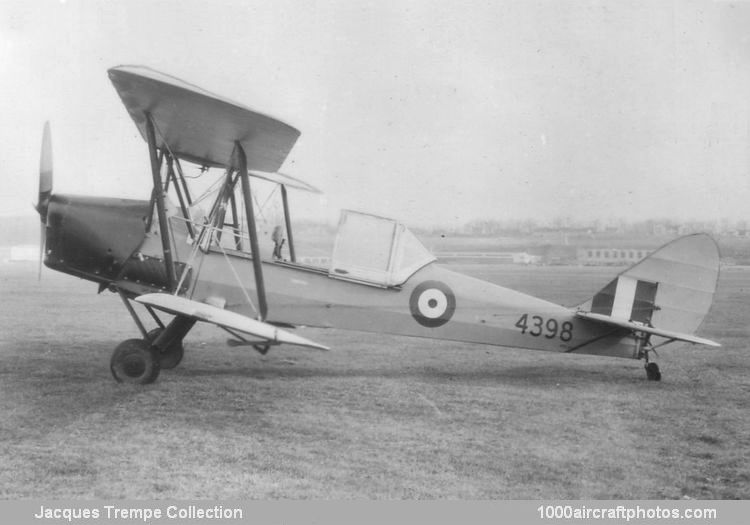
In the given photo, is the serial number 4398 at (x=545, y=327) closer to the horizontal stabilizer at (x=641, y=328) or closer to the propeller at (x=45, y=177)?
the horizontal stabilizer at (x=641, y=328)

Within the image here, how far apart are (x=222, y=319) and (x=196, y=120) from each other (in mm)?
1914

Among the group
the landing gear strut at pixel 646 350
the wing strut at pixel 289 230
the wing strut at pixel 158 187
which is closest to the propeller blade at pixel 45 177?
the wing strut at pixel 158 187

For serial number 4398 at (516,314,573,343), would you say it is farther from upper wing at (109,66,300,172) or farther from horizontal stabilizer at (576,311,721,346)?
upper wing at (109,66,300,172)

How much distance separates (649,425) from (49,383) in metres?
5.16

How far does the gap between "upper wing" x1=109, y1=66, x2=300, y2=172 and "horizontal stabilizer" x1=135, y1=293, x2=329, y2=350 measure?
1505 mm

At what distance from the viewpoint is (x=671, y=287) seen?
626cm

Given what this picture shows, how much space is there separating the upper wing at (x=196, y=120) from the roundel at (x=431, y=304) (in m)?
1.99

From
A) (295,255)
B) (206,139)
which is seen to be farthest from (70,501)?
(295,255)

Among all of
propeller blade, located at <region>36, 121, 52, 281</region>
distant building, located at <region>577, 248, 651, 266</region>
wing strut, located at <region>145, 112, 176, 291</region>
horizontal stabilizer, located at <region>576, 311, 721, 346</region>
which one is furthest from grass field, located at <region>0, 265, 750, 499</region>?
distant building, located at <region>577, 248, 651, 266</region>

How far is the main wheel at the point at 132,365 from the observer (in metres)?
5.37

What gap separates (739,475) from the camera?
141 inches

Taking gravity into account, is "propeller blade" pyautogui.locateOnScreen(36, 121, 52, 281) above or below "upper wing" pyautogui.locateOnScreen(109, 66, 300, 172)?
below

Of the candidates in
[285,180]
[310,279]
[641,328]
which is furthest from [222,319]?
[641,328]

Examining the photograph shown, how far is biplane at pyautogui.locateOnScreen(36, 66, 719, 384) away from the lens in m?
5.61
